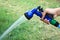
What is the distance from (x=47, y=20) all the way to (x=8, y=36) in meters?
0.99

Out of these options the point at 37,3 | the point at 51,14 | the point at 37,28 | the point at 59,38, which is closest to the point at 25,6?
the point at 37,3

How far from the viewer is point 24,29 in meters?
3.31

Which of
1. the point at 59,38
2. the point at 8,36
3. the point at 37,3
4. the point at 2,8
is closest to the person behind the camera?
the point at 8,36

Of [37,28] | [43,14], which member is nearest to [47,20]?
[43,14]

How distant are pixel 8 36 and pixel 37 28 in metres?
0.62

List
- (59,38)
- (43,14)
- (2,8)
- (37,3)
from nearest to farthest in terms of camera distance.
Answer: (43,14)
(59,38)
(2,8)
(37,3)

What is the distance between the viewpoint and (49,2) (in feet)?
15.9

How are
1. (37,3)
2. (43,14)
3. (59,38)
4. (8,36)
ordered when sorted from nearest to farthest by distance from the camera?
(43,14)
(8,36)
(59,38)
(37,3)

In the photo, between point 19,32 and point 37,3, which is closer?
point 19,32

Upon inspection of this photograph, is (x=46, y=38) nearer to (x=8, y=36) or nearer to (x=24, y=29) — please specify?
(x=24, y=29)

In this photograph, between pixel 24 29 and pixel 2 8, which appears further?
pixel 2 8

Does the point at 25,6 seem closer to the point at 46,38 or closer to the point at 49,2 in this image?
the point at 49,2

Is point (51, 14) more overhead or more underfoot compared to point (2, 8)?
more overhead

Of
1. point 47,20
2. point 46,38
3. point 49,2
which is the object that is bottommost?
point 49,2
